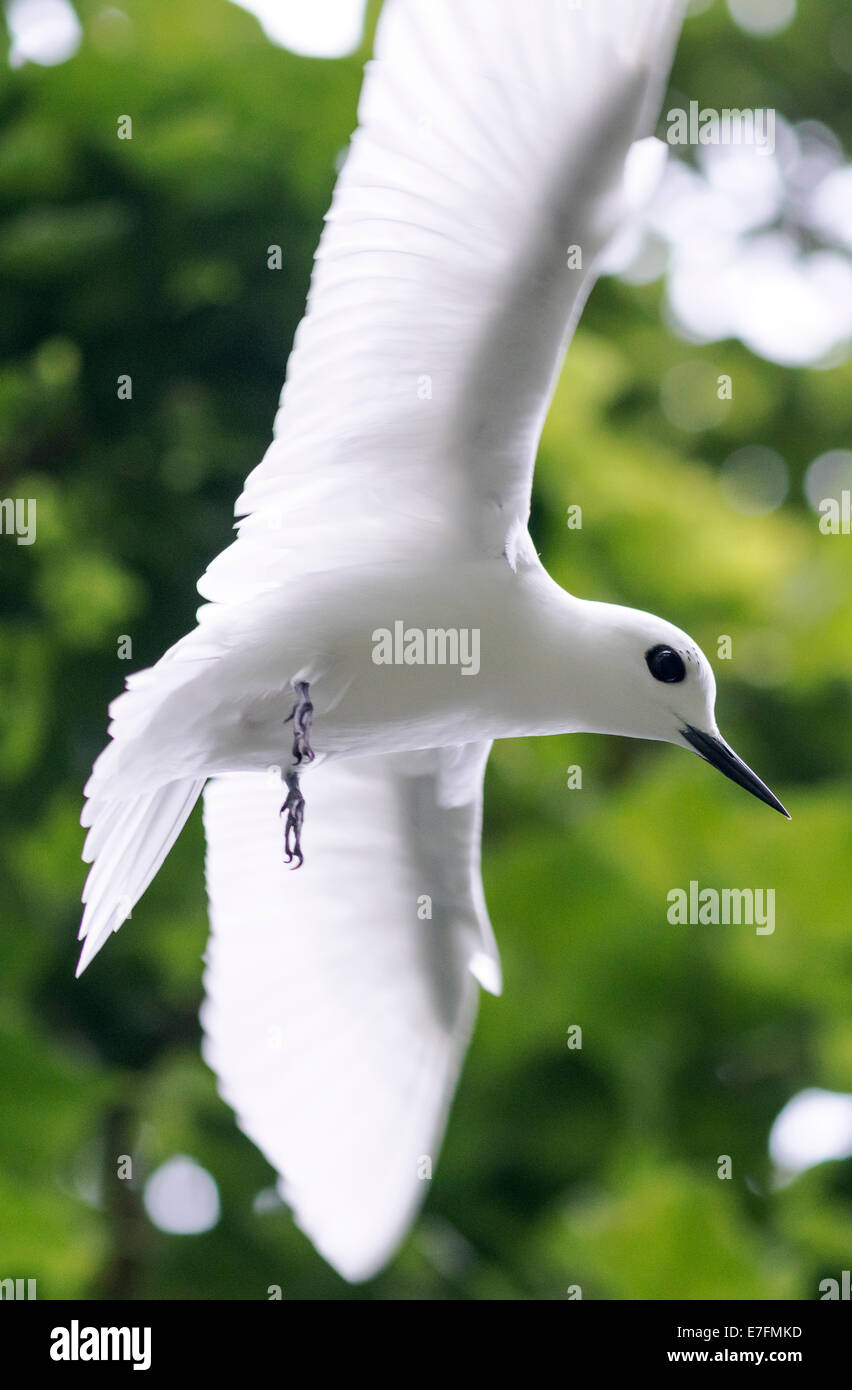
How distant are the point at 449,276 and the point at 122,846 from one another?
2.06 feet

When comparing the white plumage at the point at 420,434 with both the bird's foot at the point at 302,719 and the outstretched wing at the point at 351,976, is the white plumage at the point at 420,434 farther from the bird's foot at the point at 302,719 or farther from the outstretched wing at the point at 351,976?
the outstretched wing at the point at 351,976

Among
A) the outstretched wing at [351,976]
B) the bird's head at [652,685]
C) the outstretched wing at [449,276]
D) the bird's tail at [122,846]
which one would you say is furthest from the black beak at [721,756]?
the bird's tail at [122,846]

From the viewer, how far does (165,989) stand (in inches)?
104

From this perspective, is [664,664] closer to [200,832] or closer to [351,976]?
[351,976]

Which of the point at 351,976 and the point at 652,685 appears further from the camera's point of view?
the point at 351,976

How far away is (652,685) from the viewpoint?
1572 mm

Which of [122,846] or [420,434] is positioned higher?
[420,434]

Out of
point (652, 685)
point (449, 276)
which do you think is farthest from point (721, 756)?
point (449, 276)

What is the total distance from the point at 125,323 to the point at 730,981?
1.36 m

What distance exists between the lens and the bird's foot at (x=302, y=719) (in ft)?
4.85

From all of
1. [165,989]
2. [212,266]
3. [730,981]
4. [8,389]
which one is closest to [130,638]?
[8,389]

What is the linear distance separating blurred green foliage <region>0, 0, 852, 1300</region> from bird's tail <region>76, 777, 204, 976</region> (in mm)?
508

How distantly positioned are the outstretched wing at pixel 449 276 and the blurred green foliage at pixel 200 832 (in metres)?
0.65

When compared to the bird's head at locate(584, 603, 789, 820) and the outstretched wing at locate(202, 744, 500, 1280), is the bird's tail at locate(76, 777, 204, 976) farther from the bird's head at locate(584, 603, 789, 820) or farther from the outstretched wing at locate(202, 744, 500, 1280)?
the bird's head at locate(584, 603, 789, 820)
